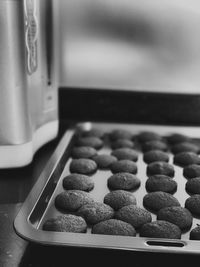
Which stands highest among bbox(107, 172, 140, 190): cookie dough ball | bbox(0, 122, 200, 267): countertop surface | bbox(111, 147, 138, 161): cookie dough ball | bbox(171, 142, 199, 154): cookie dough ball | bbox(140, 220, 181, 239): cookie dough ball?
bbox(140, 220, 181, 239): cookie dough ball

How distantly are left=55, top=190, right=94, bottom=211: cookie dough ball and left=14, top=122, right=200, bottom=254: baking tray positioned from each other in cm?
1

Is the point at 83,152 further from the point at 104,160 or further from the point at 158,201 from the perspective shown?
the point at 158,201

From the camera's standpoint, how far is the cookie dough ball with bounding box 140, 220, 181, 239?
608 millimetres

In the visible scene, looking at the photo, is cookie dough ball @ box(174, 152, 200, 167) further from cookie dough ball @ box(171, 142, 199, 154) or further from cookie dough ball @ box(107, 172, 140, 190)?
cookie dough ball @ box(107, 172, 140, 190)

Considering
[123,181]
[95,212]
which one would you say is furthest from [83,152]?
[95,212]

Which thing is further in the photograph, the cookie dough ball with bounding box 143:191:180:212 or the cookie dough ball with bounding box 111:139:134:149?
the cookie dough ball with bounding box 111:139:134:149

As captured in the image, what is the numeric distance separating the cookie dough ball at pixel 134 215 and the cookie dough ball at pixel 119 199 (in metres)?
0.03

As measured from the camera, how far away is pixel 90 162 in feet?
2.87

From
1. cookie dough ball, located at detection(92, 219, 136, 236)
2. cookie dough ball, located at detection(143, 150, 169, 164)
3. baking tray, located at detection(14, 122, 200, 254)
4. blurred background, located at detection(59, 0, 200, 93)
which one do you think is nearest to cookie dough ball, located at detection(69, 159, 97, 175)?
baking tray, located at detection(14, 122, 200, 254)

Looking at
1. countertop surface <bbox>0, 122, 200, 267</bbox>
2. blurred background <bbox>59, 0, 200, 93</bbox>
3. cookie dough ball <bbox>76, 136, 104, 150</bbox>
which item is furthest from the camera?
blurred background <bbox>59, 0, 200, 93</bbox>

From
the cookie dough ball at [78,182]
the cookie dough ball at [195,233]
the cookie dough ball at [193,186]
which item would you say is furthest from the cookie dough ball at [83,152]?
the cookie dough ball at [195,233]

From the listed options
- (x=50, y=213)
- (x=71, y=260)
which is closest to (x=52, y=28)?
(x=50, y=213)

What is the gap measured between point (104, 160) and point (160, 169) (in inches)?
4.7

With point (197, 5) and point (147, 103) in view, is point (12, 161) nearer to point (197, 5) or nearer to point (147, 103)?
point (147, 103)
